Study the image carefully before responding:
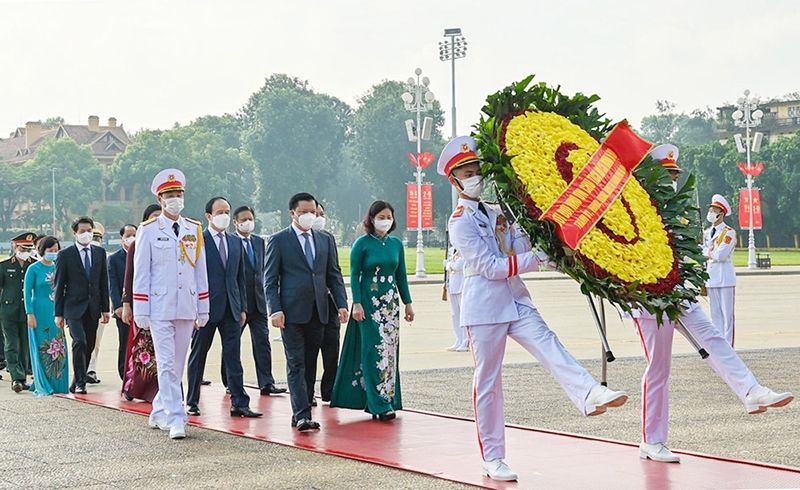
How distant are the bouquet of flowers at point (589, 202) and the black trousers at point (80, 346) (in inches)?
259

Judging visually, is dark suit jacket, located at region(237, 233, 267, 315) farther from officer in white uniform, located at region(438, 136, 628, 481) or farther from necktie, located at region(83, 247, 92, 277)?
officer in white uniform, located at region(438, 136, 628, 481)

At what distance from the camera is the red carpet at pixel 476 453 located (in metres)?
6.72

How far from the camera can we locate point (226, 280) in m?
10.3

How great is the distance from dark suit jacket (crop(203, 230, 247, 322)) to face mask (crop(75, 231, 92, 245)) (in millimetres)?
2471

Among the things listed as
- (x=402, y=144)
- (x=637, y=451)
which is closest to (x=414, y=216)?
(x=637, y=451)

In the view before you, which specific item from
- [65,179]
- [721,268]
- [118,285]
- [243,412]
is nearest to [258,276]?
[118,285]

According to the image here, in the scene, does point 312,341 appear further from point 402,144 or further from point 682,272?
point 402,144

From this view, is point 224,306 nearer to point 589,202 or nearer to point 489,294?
point 489,294

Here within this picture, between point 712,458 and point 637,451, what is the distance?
0.53 m

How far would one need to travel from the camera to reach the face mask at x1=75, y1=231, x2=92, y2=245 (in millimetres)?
12414

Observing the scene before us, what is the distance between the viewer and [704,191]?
278 ft

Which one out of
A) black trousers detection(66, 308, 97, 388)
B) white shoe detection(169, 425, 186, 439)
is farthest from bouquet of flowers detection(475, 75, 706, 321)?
black trousers detection(66, 308, 97, 388)

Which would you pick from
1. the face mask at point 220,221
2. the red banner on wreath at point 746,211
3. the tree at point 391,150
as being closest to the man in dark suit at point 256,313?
the face mask at point 220,221

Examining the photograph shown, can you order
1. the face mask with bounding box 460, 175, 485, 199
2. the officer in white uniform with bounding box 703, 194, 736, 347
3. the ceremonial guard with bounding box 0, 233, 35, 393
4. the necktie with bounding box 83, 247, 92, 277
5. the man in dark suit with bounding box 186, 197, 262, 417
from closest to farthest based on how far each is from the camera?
1. the face mask with bounding box 460, 175, 485, 199
2. the man in dark suit with bounding box 186, 197, 262, 417
3. the necktie with bounding box 83, 247, 92, 277
4. the ceremonial guard with bounding box 0, 233, 35, 393
5. the officer in white uniform with bounding box 703, 194, 736, 347
